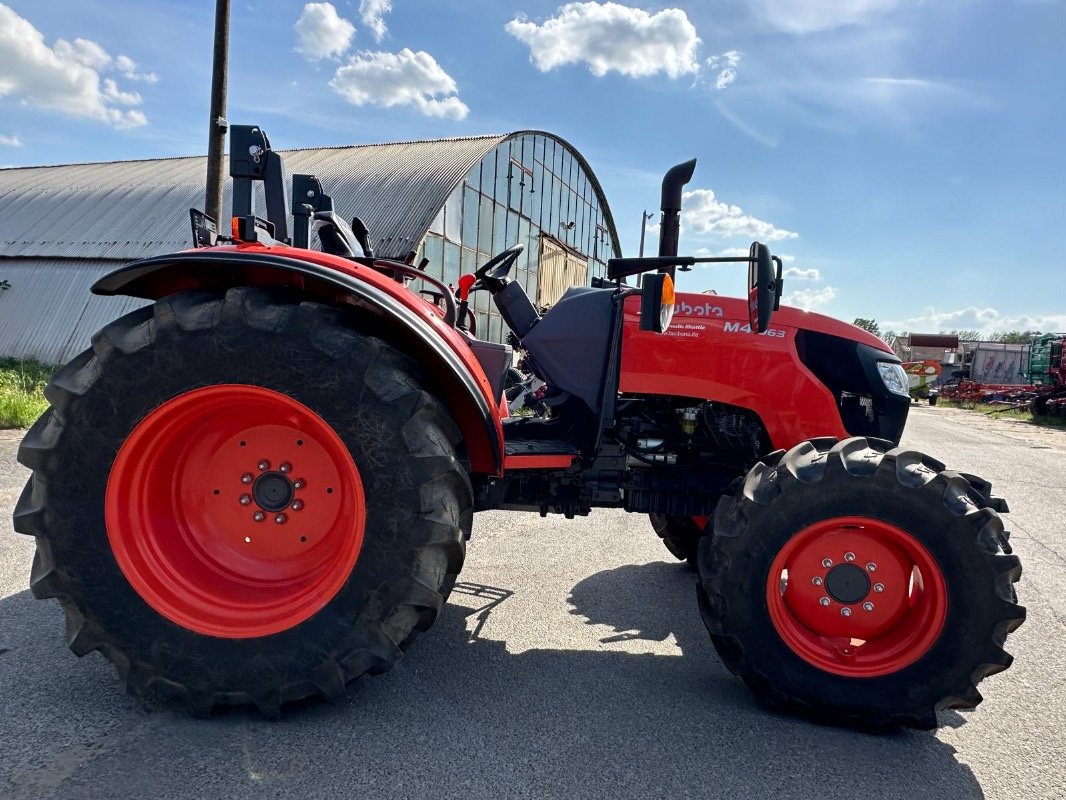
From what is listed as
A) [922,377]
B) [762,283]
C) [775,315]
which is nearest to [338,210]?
[775,315]

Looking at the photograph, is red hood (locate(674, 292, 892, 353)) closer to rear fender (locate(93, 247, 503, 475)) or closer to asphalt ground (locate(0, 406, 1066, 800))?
rear fender (locate(93, 247, 503, 475))

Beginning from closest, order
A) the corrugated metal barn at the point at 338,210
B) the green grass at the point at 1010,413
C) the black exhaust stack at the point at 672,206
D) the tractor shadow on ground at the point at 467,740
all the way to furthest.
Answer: the tractor shadow on ground at the point at 467,740, the black exhaust stack at the point at 672,206, the corrugated metal barn at the point at 338,210, the green grass at the point at 1010,413

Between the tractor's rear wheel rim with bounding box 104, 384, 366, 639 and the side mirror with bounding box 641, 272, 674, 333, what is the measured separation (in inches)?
43.0

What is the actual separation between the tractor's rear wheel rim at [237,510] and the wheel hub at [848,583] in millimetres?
1513

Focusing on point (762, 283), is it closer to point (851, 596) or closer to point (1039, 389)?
point (851, 596)

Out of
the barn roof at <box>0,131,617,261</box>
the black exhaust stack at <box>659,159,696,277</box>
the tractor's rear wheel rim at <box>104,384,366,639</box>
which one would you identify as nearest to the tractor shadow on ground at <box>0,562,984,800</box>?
the tractor's rear wheel rim at <box>104,384,366,639</box>

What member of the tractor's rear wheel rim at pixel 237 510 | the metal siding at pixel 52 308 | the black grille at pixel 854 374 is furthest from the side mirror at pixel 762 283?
the metal siding at pixel 52 308

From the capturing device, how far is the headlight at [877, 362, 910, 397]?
2660 mm

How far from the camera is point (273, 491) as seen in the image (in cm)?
213

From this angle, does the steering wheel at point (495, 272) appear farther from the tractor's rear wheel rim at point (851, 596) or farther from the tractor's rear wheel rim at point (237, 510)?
the tractor's rear wheel rim at point (851, 596)

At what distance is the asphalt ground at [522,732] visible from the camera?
1.72 metres

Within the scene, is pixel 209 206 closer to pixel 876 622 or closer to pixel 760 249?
pixel 760 249

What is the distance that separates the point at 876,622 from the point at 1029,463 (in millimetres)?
Result: 8484

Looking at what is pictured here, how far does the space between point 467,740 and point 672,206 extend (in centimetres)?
201
